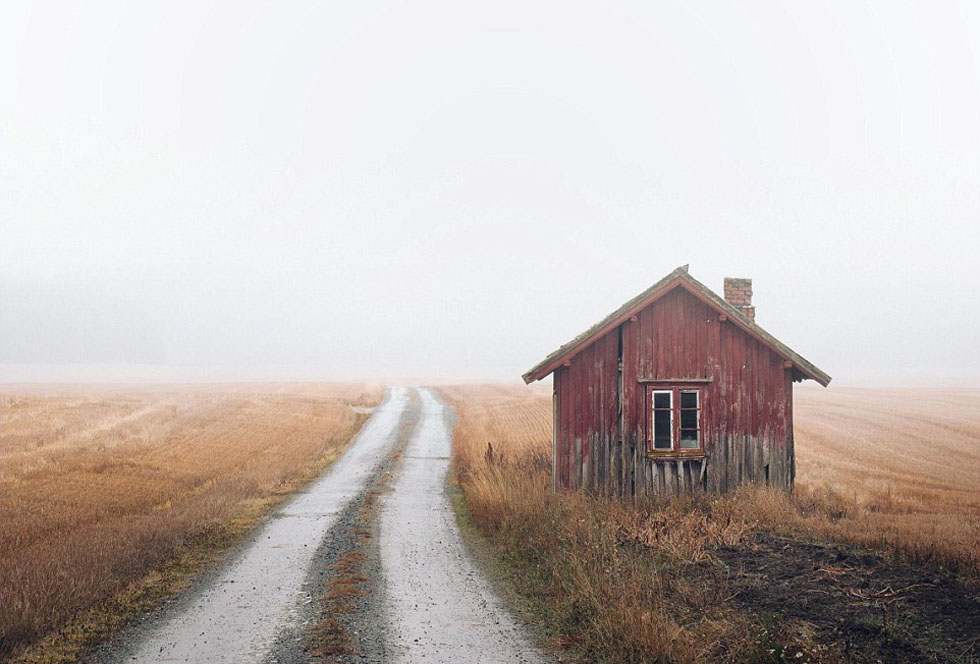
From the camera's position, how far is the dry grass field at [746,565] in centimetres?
761

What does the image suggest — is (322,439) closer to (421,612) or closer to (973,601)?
(421,612)

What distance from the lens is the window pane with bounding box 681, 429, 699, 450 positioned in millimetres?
17731

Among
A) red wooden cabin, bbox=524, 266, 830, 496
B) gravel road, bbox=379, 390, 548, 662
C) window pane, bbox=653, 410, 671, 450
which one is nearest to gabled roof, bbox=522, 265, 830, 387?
red wooden cabin, bbox=524, 266, 830, 496

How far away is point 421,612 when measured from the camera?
9695 mm

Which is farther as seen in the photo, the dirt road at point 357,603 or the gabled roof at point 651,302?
the gabled roof at point 651,302

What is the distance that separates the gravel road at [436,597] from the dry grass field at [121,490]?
3676mm

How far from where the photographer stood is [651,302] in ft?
57.7

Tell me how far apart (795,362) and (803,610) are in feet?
34.0

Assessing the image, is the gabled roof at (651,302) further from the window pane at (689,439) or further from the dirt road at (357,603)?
the dirt road at (357,603)

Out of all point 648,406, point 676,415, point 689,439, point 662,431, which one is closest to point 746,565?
point 648,406

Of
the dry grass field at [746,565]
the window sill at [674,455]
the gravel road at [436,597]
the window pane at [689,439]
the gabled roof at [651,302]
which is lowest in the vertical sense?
the gravel road at [436,597]

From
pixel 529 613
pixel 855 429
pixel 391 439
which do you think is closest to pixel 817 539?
pixel 529 613

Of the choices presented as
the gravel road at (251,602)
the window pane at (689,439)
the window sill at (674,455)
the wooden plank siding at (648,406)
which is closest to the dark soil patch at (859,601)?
the window sill at (674,455)

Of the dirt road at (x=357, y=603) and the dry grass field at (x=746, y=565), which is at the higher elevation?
the dry grass field at (x=746, y=565)
